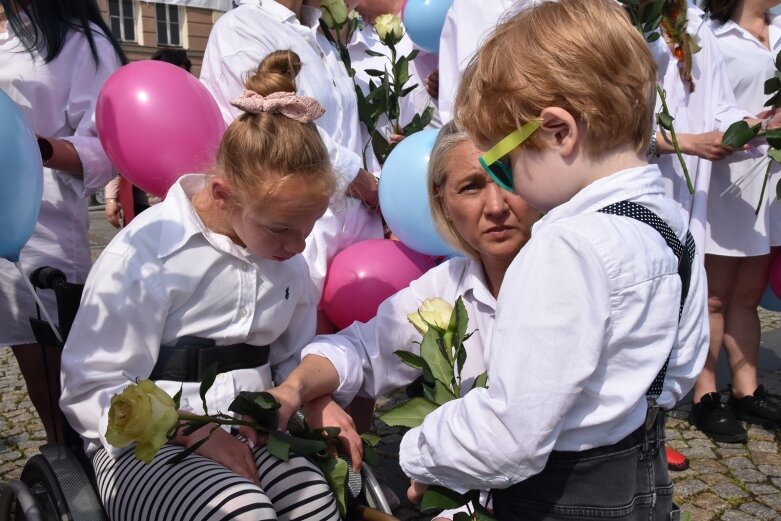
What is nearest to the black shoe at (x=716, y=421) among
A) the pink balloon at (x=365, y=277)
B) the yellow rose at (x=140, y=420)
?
the pink balloon at (x=365, y=277)

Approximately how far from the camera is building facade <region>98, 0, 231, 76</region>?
1777 cm

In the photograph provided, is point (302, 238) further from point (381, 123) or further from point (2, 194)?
point (381, 123)

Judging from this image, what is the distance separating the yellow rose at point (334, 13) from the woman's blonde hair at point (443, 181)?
4.00 feet

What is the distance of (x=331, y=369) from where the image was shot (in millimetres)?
2104

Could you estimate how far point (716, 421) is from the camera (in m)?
3.71

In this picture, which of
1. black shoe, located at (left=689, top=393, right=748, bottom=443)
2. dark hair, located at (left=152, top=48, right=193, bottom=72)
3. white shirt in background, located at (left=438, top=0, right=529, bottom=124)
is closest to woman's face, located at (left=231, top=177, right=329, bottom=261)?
white shirt in background, located at (left=438, top=0, right=529, bottom=124)

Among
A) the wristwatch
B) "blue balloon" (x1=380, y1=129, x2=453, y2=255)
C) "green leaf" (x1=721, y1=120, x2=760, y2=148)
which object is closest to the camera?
the wristwatch

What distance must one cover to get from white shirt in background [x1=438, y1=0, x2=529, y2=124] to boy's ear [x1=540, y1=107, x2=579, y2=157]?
147 centimetres

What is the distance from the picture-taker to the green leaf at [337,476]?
1823mm

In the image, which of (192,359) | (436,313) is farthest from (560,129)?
(192,359)

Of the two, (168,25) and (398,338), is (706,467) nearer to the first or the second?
(398,338)

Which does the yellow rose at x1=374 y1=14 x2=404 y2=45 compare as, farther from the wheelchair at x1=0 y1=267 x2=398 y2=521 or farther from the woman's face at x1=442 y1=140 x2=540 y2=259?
the wheelchair at x1=0 y1=267 x2=398 y2=521

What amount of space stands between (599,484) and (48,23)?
1.99 meters

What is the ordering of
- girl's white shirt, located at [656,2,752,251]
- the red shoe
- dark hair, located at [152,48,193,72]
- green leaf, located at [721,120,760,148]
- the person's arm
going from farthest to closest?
1. dark hair, located at [152,48,193,72]
2. the red shoe
3. girl's white shirt, located at [656,2,752,251]
4. green leaf, located at [721,120,760,148]
5. the person's arm
